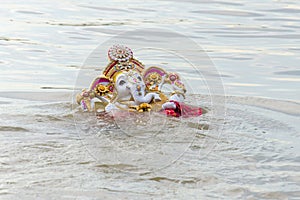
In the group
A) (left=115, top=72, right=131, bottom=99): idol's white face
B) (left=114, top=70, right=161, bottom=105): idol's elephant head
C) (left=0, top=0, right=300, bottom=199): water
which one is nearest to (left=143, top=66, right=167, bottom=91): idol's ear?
(left=114, top=70, right=161, bottom=105): idol's elephant head

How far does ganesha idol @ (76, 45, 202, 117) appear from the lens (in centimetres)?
687

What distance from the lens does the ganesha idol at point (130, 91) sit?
6867mm

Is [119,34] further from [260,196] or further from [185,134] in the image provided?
[260,196]

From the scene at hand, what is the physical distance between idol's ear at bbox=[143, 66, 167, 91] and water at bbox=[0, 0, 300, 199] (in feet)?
1.82

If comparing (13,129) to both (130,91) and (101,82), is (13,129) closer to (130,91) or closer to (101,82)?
(101,82)

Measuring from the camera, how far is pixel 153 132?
6.37 metres

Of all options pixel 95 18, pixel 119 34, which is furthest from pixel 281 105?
→ pixel 95 18

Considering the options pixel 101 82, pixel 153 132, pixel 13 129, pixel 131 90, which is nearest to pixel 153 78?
pixel 131 90

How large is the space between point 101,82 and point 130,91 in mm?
320

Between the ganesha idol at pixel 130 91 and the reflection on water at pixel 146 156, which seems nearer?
the reflection on water at pixel 146 156

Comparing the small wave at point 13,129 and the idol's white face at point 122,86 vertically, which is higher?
the idol's white face at point 122,86

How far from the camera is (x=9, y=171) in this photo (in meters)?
5.21

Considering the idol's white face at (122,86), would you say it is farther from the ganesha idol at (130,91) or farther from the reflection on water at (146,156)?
the reflection on water at (146,156)

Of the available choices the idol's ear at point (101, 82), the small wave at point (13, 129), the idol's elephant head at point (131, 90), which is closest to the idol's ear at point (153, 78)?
the idol's elephant head at point (131, 90)
